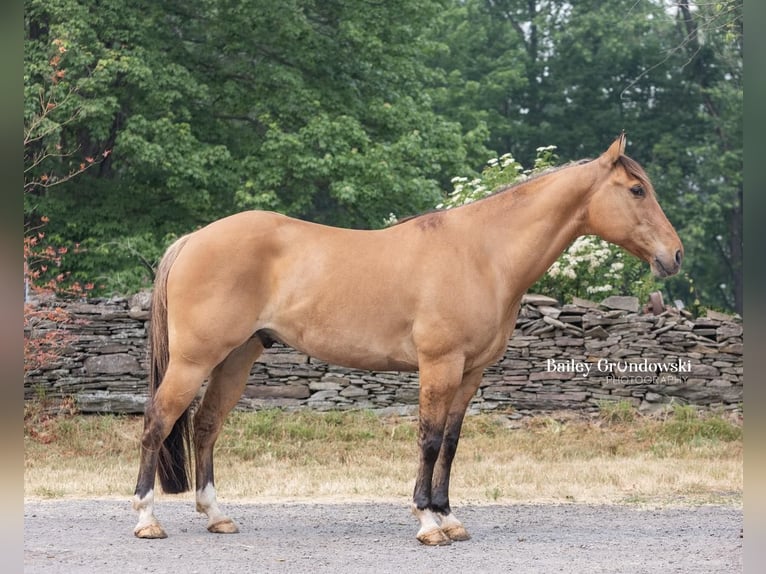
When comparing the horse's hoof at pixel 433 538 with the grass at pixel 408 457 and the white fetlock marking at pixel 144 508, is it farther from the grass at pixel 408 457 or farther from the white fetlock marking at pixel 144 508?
the grass at pixel 408 457

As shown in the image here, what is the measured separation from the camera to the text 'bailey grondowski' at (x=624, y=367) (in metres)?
11.4

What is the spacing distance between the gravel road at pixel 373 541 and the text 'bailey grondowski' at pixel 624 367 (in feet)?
13.6

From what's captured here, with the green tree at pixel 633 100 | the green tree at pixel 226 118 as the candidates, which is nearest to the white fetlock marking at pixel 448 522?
the green tree at pixel 226 118

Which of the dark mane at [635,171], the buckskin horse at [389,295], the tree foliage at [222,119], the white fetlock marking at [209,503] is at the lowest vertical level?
the white fetlock marking at [209,503]

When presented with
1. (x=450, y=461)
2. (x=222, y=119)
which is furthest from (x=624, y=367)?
(x=222, y=119)

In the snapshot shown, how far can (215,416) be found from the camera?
616cm

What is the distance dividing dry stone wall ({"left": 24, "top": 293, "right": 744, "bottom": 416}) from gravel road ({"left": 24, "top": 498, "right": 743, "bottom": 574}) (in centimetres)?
397

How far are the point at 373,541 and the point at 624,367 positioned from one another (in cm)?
643

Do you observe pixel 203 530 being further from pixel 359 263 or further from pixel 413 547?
pixel 359 263

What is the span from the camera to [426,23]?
1838 cm

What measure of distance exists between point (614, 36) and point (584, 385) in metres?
18.5

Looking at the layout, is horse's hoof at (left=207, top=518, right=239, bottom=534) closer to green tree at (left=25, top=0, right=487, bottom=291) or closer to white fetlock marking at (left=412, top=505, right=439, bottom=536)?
white fetlock marking at (left=412, top=505, right=439, bottom=536)

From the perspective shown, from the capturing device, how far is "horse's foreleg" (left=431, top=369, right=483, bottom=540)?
5.91 m
